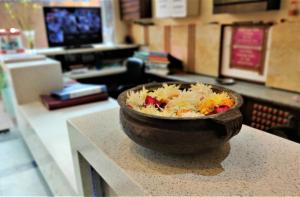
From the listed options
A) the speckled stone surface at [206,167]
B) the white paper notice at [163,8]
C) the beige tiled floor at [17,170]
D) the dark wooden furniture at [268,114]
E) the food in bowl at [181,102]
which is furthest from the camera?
the white paper notice at [163,8]

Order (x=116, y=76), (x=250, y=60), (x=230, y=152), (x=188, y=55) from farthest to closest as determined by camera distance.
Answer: (x=116, y=76)
(x=188, y=55)
(x=250, y=60)
(x=230, y=152)

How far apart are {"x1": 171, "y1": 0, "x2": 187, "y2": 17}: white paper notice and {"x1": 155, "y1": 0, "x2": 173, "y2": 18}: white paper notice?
0.06 metres

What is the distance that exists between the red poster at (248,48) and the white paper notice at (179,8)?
23.5 inches

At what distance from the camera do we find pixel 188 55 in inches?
114

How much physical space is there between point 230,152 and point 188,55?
229 centimetres

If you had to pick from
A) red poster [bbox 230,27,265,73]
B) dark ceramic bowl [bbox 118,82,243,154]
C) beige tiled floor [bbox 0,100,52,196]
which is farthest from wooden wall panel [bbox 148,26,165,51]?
dark ceramic bowl [bbox 118,82,243,154]

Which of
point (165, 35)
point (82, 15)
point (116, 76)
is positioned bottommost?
point (116, 76)

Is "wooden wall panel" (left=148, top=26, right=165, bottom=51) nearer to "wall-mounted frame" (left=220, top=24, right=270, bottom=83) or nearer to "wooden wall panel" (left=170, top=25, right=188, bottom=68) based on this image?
"wooden wall panel" (left=170, top=25, right=188, bottom=68)

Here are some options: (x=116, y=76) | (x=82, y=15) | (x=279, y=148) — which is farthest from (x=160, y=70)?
(x=279, y=148)

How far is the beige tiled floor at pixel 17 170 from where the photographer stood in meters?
1.95

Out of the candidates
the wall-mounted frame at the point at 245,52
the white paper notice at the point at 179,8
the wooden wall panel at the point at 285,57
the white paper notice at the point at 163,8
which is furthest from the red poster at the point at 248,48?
the white paper notice at the point at 163,8

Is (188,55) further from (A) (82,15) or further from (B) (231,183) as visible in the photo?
(B) (231,183)

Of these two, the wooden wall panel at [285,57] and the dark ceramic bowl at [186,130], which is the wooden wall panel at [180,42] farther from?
the dark ceramic bowl at [186,130]

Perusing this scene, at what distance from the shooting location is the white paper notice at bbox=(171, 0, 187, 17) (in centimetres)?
260
